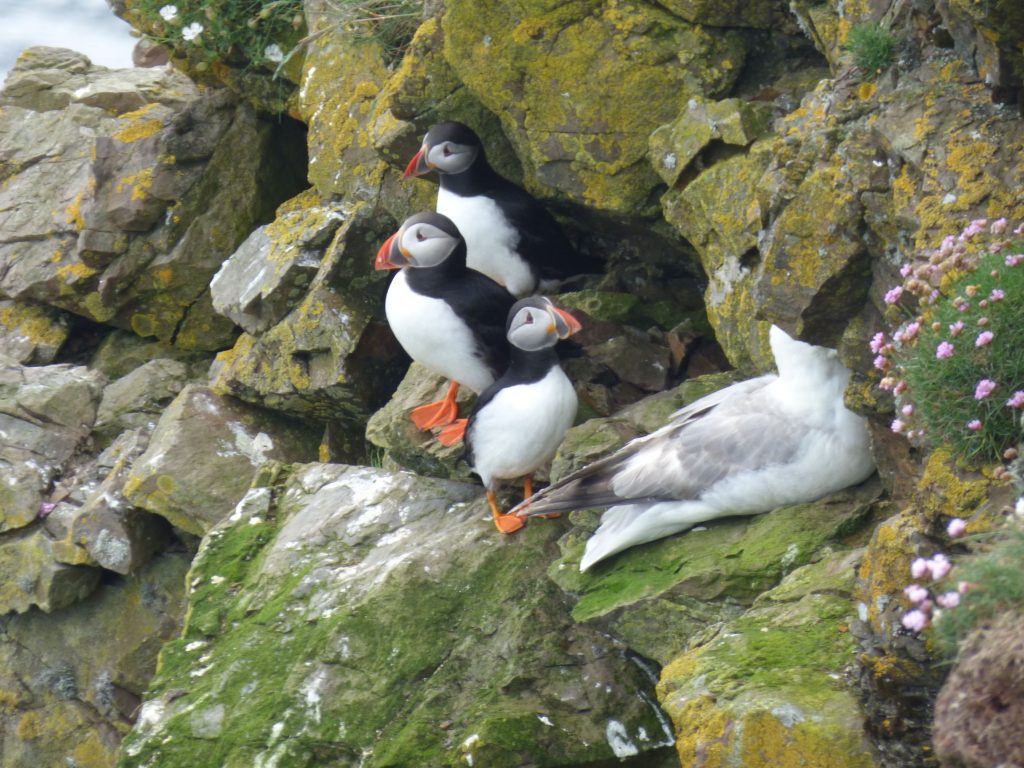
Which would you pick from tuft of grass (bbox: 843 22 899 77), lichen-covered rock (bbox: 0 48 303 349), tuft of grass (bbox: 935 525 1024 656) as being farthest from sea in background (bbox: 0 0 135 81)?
tuft of grass (bbox: 935 525 1024 656)

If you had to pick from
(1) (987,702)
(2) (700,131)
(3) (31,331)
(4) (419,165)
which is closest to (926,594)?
(1) (987,702)

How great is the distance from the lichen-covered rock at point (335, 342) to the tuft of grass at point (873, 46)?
3528 millimetres

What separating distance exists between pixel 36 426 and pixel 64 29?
1857 cm

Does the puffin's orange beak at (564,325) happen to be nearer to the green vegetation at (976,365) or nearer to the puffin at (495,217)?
the puffin at (495,217)

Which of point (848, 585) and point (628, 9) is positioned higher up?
point (628, 9)

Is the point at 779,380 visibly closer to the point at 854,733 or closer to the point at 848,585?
the point at 848,585

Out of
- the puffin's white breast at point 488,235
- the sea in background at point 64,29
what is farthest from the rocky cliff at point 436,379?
the sea in background at point 64,29

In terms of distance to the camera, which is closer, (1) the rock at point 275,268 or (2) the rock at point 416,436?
(2) the rock at point 416,436

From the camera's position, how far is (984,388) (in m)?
3.46

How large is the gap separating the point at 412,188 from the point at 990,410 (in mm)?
4764

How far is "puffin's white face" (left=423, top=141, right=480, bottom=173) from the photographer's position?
6902mm

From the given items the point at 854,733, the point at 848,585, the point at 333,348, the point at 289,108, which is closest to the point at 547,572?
the point at 848,585

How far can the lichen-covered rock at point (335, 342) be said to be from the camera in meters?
7.55

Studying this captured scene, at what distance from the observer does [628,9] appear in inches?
243
